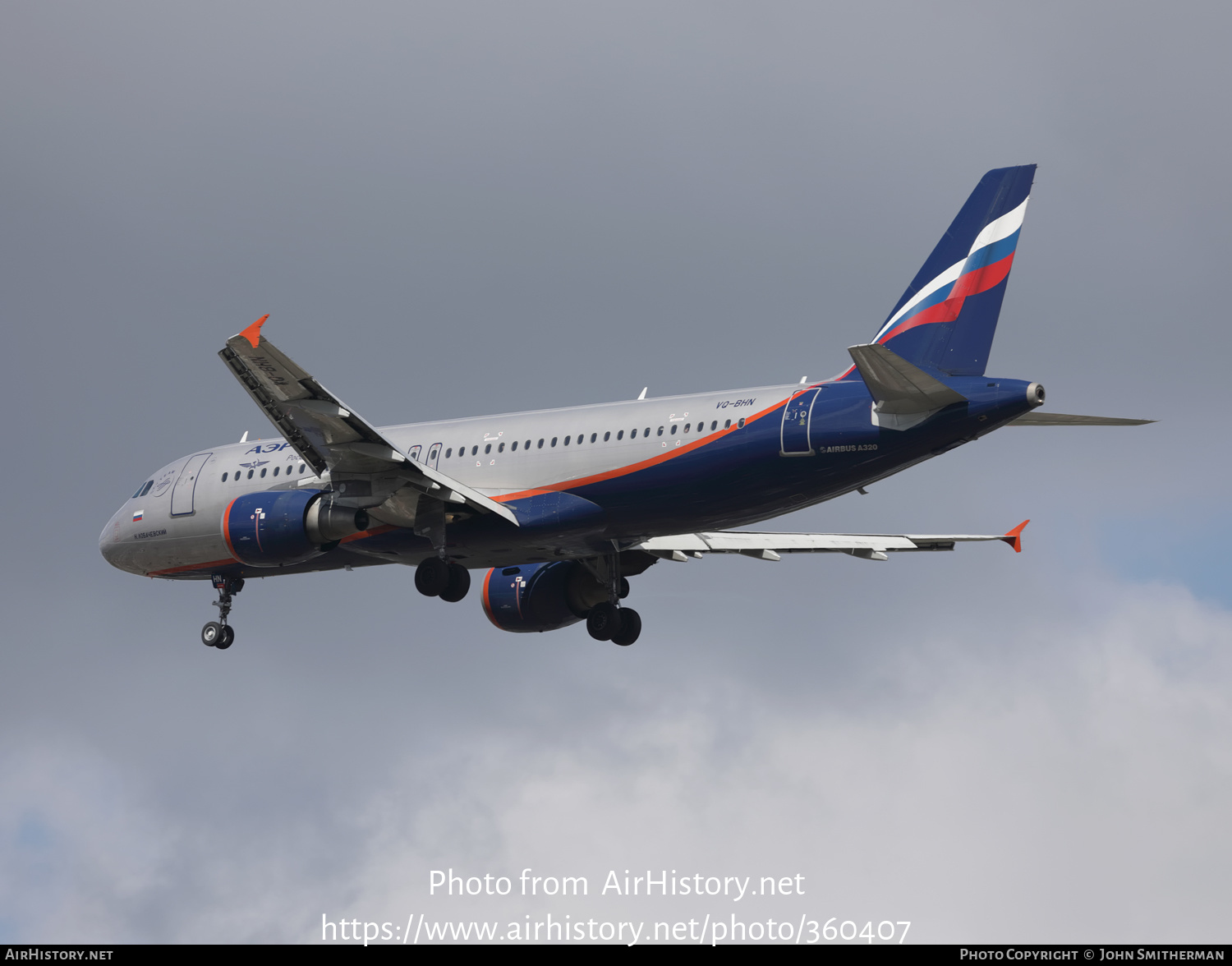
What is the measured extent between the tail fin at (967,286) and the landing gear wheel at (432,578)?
10.1m

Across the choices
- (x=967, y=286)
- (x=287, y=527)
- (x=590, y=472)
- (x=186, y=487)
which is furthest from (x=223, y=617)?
(x=967, y=286)

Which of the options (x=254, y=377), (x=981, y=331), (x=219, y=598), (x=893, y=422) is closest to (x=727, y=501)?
(x=893, y=422)

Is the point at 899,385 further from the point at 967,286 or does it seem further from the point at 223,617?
the point at 223,617

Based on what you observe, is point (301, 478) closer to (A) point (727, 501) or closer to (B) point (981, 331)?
(A) point (727, 501)

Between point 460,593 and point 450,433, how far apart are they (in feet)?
12.1

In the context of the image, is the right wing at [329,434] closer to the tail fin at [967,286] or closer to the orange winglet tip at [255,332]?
the orange winglet tip at [255,332]

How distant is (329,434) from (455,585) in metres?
4.41

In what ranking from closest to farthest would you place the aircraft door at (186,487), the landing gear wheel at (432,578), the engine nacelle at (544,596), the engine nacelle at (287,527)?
the engine nacelle at (287,527), the landing gear wheel at (432,578), the aircraft door at (186,487), the engine nacelle at (544,596)

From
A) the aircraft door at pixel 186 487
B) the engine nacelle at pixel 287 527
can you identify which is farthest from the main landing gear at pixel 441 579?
the aircraft door at pixel 186 487

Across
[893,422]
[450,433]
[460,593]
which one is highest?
[893,422]

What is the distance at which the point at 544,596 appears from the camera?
38.6 m

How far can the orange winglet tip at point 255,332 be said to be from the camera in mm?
28448

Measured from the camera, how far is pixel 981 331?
2880 cm

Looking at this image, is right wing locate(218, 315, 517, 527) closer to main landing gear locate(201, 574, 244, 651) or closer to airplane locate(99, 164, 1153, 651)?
airplane locate(99, 164, 1153, 651)
